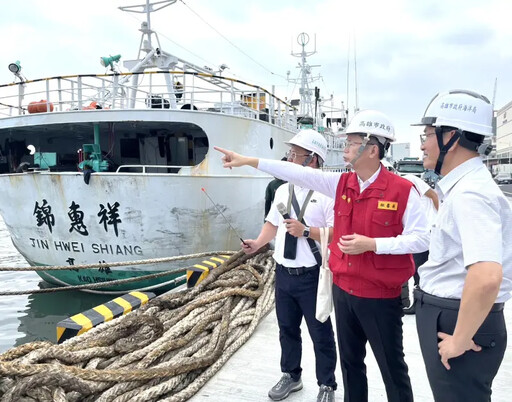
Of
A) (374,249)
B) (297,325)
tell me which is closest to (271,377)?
(297,325)

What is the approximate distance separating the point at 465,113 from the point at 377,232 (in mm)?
757

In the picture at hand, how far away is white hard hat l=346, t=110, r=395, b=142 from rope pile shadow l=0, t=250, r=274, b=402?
6.60 feet

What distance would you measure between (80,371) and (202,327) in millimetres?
1131

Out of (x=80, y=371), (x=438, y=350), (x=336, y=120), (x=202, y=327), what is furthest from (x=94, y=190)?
(x=336, y=120)

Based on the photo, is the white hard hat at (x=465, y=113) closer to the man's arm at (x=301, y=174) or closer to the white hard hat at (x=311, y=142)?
the man's arm at (x=301, y=174)

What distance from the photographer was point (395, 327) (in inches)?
82.7

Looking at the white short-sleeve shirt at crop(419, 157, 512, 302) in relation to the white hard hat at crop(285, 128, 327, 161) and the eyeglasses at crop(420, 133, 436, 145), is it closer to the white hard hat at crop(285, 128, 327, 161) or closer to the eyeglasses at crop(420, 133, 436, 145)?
the eyeglasses at crop(420, 133, 436, 145)

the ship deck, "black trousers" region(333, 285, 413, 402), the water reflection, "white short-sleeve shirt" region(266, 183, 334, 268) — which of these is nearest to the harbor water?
the water reflection

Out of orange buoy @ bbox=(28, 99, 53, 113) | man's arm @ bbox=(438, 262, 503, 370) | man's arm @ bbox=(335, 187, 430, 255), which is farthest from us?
orange buoy @ bbox=(28, 99, 53, 113)

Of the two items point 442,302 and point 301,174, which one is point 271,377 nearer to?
point 301,174

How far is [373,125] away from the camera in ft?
7.23

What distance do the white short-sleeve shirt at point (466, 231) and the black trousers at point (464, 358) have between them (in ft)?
0.21

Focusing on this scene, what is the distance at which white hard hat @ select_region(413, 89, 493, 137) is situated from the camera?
1.55 m

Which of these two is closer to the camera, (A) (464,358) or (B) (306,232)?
(A) (464,358)
